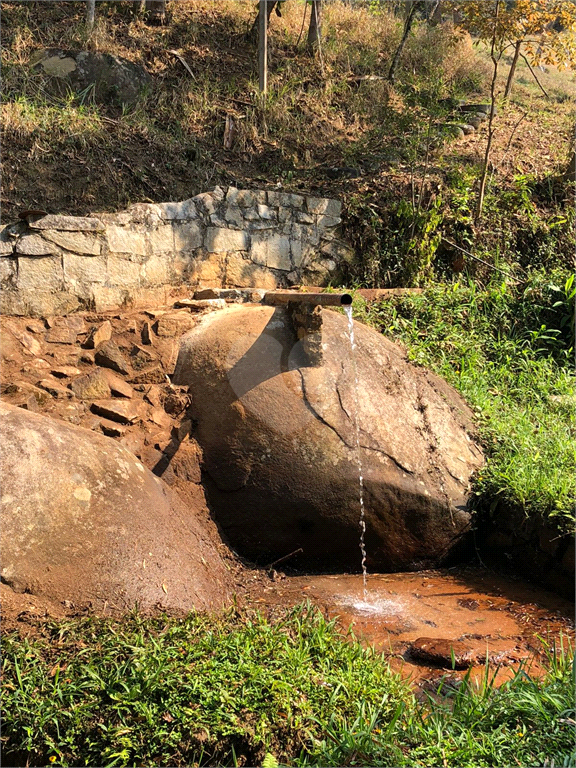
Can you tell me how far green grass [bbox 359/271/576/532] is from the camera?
14.8 ft

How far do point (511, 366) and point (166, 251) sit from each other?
3044mm

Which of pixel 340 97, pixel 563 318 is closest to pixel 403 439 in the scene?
pixel 563 318

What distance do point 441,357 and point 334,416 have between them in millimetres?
1911

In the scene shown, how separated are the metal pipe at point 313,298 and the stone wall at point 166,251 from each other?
1332mm

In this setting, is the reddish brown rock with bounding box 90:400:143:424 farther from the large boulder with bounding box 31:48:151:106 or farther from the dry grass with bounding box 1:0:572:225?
the large boulder with bounding box 31:48:151:106

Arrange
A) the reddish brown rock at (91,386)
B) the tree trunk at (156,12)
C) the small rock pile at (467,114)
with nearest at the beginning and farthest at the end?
the reddish brown rock at (91,386) < the small rock pile at (467,114) < the tree trunk at (156,12)

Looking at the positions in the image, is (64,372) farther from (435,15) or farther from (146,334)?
(435,15)

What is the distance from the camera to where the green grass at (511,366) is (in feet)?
14.8

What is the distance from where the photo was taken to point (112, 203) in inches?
240

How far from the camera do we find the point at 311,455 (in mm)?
4320

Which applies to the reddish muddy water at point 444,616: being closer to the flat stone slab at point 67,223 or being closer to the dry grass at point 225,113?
the flat stone slab at point 67,223

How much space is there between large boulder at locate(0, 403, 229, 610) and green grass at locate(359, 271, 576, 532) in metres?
1.93

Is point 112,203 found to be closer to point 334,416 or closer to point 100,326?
point 100,326

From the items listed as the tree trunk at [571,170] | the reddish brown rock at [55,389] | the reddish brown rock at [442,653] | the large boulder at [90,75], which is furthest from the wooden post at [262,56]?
the reddish brown rock at [442,653]
